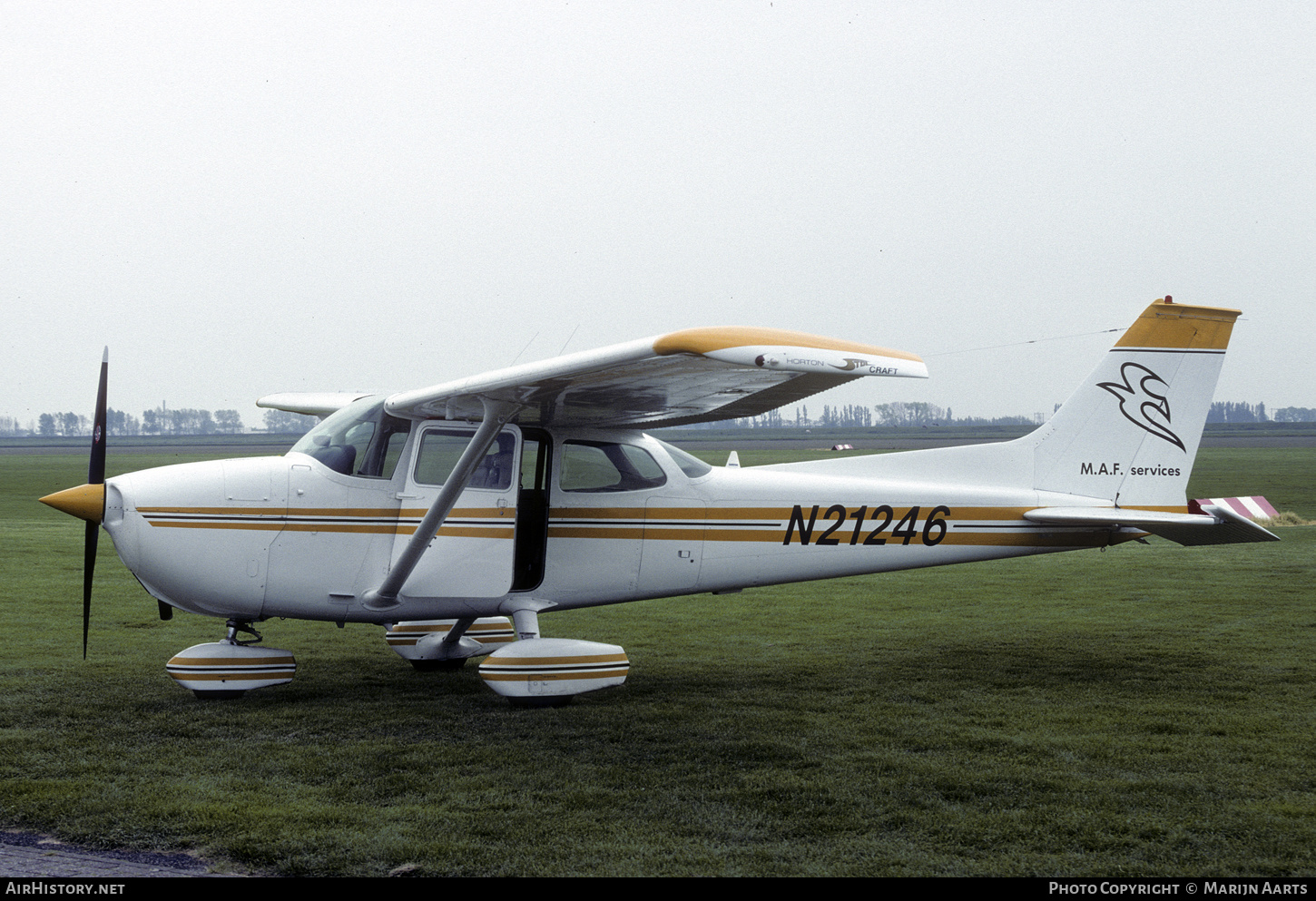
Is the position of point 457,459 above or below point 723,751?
above

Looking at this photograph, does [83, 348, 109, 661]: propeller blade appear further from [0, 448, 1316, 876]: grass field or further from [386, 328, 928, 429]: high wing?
[386, 328, 928, 429]: high wing

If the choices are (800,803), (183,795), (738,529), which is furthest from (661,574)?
(183,795)

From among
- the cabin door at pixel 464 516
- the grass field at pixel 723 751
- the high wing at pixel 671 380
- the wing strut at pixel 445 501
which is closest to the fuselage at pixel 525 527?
the cabin door at pixel 464 516

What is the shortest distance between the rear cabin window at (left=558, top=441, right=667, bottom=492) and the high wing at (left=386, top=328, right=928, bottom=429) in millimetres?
184

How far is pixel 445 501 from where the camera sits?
6.81m

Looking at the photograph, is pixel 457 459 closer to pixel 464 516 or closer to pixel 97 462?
pixel 464 516

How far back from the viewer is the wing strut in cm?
666

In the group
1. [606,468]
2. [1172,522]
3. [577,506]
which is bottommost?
[577,506]

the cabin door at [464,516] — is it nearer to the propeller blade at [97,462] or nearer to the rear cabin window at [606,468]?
the rear cabin window at [606,468]

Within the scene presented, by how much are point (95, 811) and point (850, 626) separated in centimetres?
736

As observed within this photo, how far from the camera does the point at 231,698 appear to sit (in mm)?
7207

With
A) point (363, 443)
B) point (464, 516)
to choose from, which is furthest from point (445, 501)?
point (363, 443)

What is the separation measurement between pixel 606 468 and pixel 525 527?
74cm
